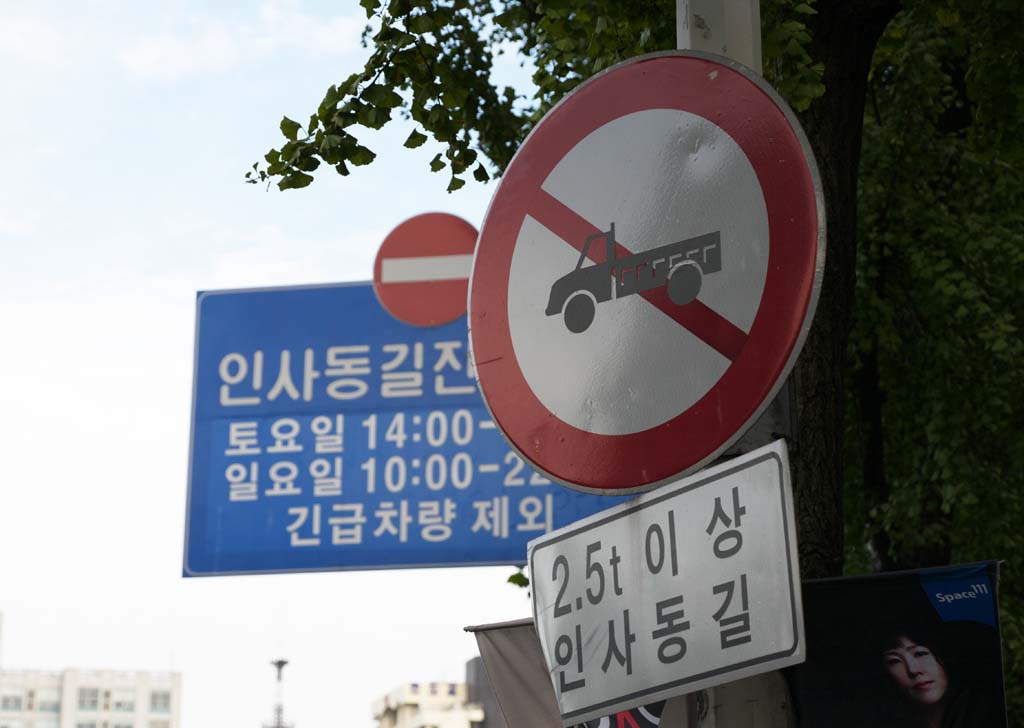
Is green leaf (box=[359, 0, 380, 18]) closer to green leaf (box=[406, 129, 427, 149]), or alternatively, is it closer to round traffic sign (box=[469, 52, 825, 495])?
green leaf (box=[406, 129, 427, 149])

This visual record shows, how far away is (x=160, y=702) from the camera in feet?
428

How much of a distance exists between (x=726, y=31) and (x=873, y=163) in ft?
24.1

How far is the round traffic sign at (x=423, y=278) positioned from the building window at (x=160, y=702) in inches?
5138

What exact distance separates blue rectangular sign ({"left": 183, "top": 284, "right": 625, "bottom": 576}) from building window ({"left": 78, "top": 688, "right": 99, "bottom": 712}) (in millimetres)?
130049

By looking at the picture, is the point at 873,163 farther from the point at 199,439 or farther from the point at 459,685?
the point at 459,685

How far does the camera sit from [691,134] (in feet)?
7.84

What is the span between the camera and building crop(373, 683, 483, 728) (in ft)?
209

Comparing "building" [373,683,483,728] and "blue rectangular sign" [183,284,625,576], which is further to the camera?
"building" [373,683,483,728]

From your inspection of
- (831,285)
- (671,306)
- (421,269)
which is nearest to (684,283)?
(671,306)

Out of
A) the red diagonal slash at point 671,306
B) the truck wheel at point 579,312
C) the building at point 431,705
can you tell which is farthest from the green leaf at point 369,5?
the building at point 431,705

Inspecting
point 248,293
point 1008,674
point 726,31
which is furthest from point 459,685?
point 726,31

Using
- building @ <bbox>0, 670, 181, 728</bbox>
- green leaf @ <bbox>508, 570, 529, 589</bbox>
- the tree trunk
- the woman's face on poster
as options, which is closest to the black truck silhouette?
the woman's face on poster

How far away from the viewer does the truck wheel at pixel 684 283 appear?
226 centimetres

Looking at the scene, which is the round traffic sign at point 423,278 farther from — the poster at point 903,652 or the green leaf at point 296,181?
the poster at point 903,652
